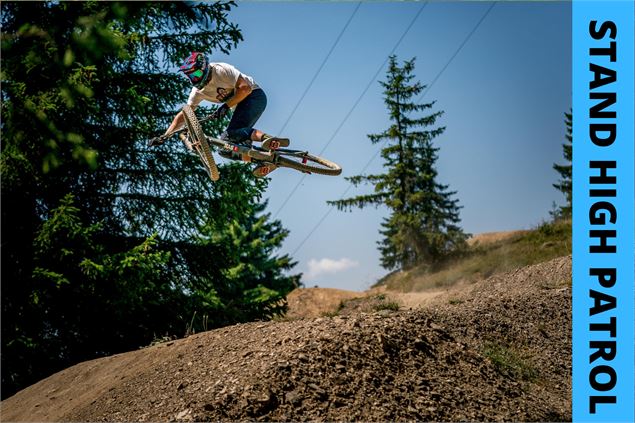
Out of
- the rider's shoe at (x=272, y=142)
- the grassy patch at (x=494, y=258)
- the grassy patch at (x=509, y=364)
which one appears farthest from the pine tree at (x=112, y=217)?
the grassy patch at (x=494, y=258)

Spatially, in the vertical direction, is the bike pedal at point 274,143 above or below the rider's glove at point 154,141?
above

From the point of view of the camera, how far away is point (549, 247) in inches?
931

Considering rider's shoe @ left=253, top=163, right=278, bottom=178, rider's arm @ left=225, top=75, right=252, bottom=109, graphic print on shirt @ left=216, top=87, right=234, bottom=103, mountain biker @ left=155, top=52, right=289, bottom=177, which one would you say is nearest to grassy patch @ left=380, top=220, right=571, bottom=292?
rider's shoe @ left=253, top=163, right=278, bottom=178

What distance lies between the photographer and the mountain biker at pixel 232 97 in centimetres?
811

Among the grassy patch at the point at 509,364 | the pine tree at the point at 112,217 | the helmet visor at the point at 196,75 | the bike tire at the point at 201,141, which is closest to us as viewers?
the grassy patch at the point at 509,364

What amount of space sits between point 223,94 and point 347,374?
12.9ft

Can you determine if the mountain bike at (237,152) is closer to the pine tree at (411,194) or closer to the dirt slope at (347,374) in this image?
the dirt slope at (347,374)

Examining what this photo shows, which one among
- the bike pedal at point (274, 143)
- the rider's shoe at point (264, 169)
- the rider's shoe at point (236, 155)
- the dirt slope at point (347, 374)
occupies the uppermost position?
the bike pedal at point (274, 143)

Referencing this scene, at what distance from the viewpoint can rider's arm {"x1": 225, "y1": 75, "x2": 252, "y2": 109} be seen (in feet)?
28.0

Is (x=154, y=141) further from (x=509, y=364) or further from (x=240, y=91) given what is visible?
(x=509, y=364)

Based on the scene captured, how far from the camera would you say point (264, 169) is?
909 centimetres

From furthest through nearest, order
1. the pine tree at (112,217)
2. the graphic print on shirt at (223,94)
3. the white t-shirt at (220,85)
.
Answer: the pine tree at (112,217), the graphic print on shirt at (223,94), the white t-shirt at (220,85)

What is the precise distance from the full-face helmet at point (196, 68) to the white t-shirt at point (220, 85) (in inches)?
4.4

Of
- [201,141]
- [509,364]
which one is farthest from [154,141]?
[509,364]
